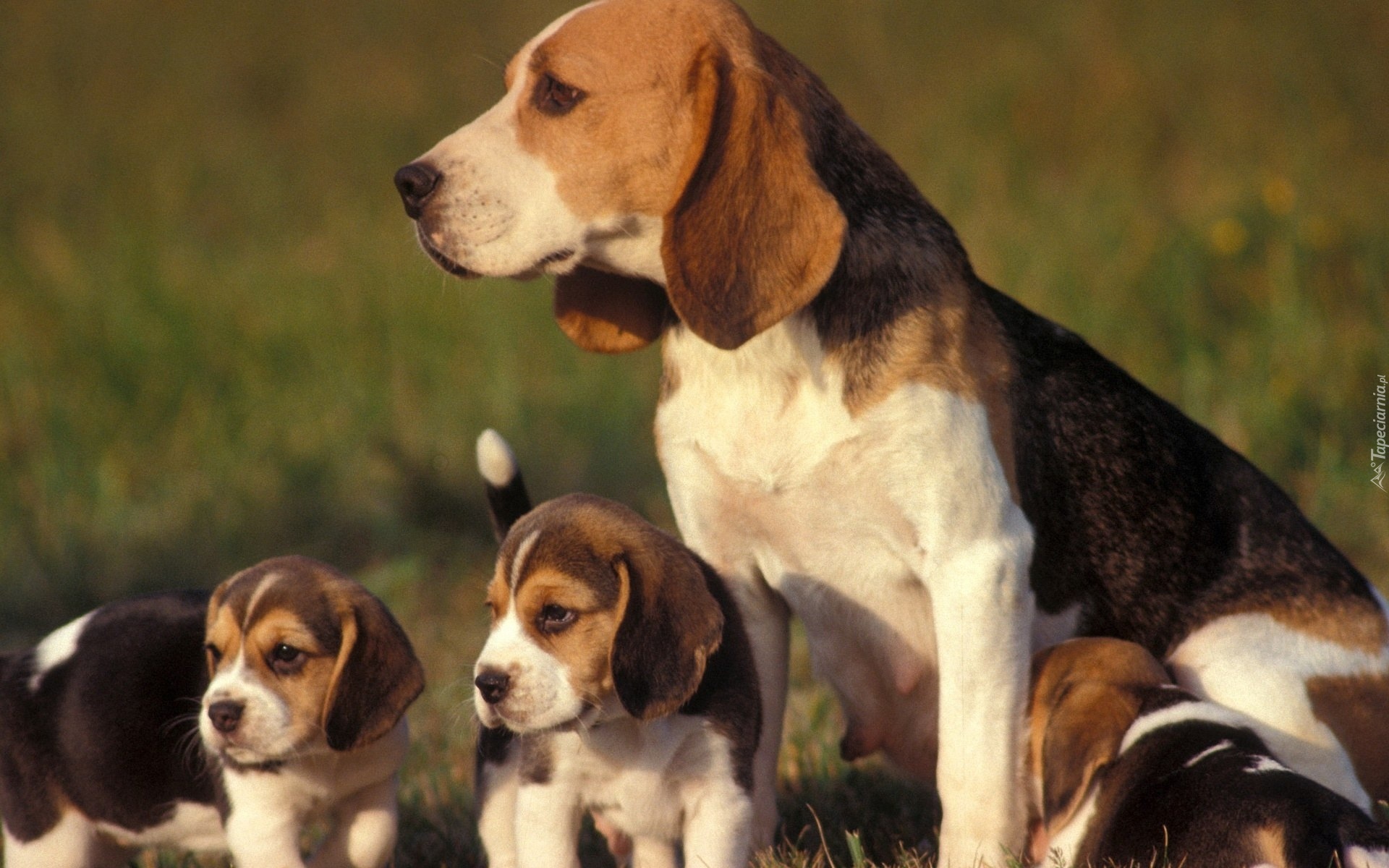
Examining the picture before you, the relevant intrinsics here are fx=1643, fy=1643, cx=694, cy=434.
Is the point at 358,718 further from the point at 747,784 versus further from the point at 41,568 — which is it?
the point at 41,568

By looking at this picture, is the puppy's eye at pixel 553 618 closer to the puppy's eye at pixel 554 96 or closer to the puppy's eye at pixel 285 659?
the puppy's eye at pixel 285 659

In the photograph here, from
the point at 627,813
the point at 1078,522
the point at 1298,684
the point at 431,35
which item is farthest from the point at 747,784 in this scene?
the point at 431,35

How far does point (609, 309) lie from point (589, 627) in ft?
3.40

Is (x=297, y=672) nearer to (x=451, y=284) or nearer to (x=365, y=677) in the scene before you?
(x=365, y=677)

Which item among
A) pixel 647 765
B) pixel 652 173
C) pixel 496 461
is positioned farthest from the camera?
pixel 496 461

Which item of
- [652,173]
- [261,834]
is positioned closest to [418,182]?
[652,173]

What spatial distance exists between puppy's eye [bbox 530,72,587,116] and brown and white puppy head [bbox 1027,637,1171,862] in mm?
1962

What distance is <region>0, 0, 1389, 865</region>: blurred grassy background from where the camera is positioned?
8.84 metres

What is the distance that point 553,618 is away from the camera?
4160 millimetres

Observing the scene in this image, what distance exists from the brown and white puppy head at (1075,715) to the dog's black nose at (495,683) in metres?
1.43

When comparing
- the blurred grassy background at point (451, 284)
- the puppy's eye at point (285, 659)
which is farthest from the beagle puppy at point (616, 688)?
the blurred grassy background at point (451, 284)

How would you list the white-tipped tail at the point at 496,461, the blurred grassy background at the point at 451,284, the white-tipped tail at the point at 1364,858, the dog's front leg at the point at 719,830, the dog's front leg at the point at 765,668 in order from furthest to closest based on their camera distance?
the blurred grassy background at the point at 451,284 → the white-tipped tail at the point at 496,461 → the dog's front leg at the point at 765,668 → the dog's front leg at the point at 719,830 → the white-tipped tail at the point at 1364,858

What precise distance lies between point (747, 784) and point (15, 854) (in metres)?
2.16

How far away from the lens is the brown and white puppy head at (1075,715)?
427 centimetres
